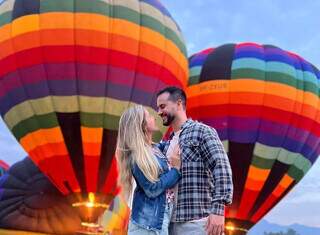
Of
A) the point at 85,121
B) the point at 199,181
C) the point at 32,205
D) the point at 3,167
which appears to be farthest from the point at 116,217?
the point at 199,181

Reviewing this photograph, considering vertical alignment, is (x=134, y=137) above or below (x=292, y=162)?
below

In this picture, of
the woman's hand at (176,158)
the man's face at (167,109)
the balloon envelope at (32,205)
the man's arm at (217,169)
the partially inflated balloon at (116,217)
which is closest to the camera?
the man's arm at (217,169)

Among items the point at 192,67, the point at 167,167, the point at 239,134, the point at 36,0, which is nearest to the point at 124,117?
the point at 167,167

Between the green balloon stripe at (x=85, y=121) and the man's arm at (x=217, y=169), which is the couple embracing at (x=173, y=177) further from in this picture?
the green balloon stripe at (x=85, y=121)

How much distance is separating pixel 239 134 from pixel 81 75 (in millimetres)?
4763

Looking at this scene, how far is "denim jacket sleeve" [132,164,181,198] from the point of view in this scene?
2590mm

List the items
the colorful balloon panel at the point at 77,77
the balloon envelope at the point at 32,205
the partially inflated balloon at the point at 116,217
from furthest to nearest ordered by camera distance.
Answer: the balloon envelope at the point at 32,205 < the partially inflated balloon at the point at 116,217 < the colorful balloon panel at the point at 77,77

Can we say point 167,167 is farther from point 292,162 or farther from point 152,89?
point 292,162

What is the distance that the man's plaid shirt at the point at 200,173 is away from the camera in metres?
2.64

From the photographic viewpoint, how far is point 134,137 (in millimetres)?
2664

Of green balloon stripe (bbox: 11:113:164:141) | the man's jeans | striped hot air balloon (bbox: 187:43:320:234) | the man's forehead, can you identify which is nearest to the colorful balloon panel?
green balloon stripe (bbox: 11:113:164:141)

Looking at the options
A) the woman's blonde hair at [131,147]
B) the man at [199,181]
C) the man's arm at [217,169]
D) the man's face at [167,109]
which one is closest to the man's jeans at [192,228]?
the man at [199,181]

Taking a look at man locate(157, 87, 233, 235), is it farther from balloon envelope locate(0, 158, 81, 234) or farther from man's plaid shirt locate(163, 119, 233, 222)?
balloon envelope locate(0, 158, 81, 234)

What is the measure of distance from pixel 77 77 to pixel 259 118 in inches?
206
